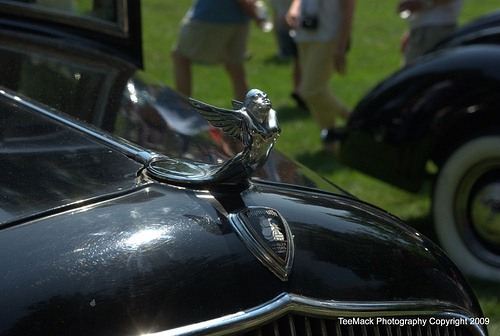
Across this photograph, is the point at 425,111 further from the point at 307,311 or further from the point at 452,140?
the point at 307,311

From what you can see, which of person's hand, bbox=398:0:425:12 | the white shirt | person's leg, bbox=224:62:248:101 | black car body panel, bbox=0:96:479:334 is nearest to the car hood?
black car body panel, bbox=0:96:479:334

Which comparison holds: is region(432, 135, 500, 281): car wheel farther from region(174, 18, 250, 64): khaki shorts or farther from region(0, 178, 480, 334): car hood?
region(174, 18, 250, 64): khaki shorts

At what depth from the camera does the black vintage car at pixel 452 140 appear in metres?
3.10

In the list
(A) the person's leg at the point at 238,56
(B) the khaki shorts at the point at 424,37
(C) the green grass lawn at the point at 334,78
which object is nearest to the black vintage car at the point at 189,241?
(C) the green grass lawn at the point at 334,78

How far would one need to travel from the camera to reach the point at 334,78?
7.91m

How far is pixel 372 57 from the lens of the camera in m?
9.40

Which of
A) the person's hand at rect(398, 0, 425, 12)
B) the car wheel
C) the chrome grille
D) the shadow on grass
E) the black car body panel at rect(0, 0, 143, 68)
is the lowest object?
the chrome grille

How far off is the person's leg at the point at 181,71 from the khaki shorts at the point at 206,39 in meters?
0.04

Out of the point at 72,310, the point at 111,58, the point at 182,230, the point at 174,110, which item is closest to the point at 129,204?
the point at 182,230

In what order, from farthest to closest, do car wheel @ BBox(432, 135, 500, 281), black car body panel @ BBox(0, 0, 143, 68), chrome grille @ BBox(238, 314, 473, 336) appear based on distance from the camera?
car wheel @ BBox(432, 135, 500, 281) → black car body panel @ BBox(0, 0, 143, 68) → chrome grille @ BBox(238, 314, 473, 336)

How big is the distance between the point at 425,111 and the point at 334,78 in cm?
476

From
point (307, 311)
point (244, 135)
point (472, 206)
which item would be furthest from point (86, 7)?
point (472, 206)

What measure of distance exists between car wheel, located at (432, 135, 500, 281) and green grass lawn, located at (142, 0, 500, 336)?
14 centimetres

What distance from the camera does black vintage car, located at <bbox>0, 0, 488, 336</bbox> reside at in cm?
110
